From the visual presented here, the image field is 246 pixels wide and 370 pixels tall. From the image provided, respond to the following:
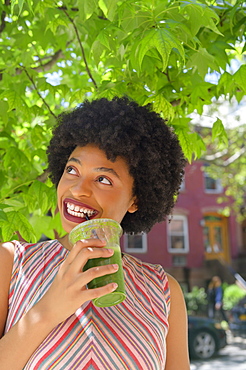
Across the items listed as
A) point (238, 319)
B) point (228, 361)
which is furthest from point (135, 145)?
point (238, 319)

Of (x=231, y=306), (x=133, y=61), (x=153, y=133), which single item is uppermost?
(x=133, y=61)

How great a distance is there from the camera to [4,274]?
5.43ft

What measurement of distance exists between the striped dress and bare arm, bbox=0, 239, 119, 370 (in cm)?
8

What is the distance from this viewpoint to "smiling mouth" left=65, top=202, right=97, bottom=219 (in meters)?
1.70

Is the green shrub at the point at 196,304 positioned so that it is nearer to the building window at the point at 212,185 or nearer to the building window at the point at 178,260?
the building window at the point at 178,260

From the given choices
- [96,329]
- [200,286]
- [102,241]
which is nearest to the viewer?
[102,241]

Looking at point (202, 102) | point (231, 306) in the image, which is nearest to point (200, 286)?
point (231, 306)

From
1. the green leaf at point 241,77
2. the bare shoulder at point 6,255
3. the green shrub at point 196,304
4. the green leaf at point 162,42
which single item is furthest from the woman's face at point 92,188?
the green shrub at point 196,304

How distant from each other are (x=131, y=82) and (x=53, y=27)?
0.60 metres

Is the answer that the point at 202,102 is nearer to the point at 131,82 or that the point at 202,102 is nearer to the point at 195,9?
the point at 131,82

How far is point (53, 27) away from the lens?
2764 millimetres

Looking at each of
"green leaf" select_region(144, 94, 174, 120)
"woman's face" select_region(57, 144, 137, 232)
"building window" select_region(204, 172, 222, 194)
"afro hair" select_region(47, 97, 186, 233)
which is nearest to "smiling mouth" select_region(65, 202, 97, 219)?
"woman's face" select_region(57, 144, 137, 232)

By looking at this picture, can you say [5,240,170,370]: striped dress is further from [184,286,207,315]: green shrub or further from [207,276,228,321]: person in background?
[184,286,207,315]: green shrub

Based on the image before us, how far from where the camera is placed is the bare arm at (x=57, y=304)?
1.37m
